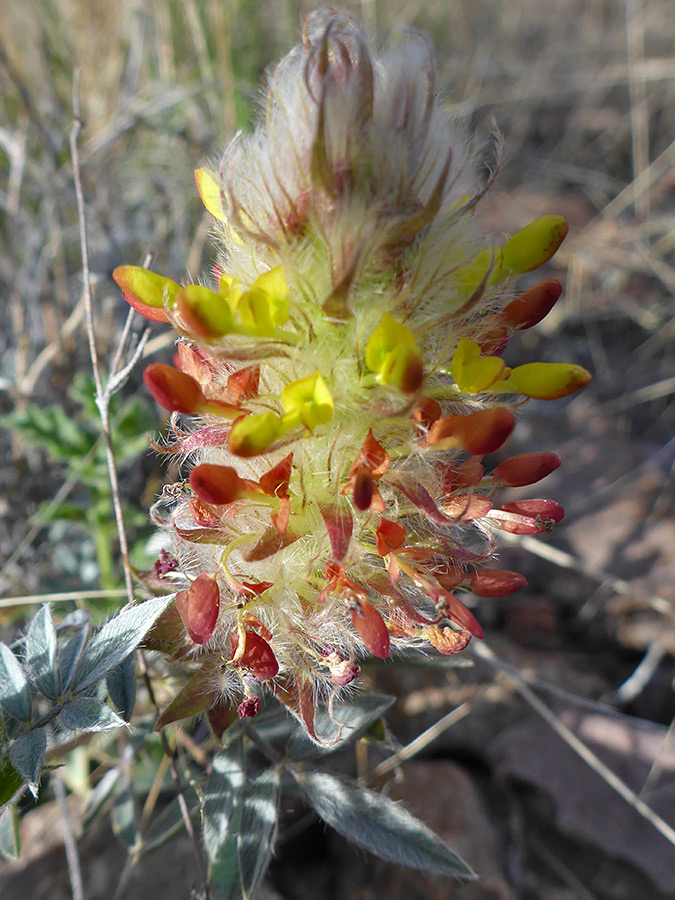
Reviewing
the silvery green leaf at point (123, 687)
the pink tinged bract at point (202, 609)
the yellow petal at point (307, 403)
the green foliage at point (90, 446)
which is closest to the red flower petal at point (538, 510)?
the yellow petal at point (307, 403)

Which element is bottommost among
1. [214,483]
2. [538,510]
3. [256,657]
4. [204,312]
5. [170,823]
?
[170,823]

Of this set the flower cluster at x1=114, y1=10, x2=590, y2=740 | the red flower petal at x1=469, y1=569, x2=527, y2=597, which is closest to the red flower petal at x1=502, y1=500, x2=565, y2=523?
the flower cluster at x1=114, y1=10, x2=590, y2=740

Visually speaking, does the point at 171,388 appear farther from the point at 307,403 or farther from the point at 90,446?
the point at 90,446

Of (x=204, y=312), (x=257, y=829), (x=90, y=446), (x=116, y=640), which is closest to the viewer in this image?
(x=204, y=312)

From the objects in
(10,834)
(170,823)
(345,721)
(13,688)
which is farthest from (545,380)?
(10,834)

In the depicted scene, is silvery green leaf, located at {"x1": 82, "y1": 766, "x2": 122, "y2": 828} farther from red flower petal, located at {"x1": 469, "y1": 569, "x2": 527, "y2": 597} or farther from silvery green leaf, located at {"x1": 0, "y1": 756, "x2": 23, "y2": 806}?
red flower petal, located at {"x1": 469, "y1": 569, "x2": 527, "y2": 597}

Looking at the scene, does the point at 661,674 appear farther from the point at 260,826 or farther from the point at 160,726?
the point at 160,726

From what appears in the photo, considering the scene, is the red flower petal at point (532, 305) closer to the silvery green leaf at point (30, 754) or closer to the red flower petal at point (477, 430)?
the red flower petal at point (477, 430)
